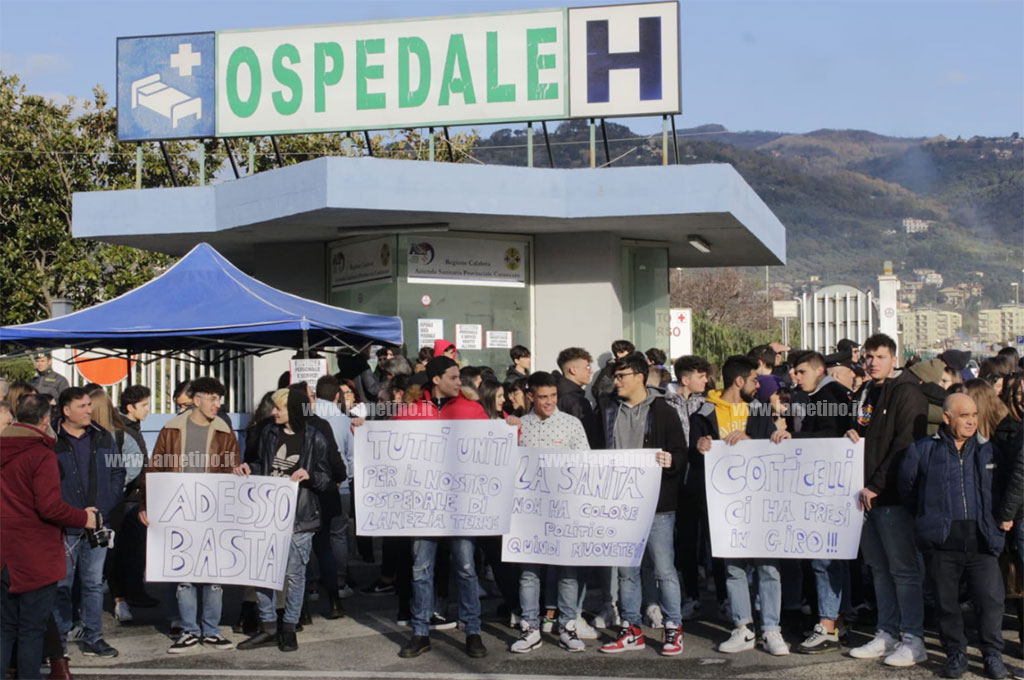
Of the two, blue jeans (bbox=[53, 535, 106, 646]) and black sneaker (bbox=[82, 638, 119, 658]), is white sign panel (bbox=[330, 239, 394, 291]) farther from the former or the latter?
black sneaker (bbox=[82, 638, 119, 658])

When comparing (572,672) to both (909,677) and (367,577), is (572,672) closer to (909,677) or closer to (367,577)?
(909,677)

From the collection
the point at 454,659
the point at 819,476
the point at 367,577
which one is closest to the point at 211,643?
the point at 454,659

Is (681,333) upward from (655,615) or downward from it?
upward

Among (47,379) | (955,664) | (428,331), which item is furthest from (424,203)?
(955,664)

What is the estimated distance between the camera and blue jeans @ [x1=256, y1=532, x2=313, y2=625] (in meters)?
9.01

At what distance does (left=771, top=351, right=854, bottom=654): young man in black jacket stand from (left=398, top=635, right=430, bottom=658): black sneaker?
8.48ft

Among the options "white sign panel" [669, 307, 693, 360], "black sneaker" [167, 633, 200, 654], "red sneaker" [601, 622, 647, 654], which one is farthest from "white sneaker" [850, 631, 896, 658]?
"white sign panel" [669, 307, 693, 360]

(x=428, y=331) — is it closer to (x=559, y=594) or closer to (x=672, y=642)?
(x=559, y=594)

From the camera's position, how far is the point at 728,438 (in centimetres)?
882

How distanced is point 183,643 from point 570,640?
2763 mm

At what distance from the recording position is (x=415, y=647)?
8758mm

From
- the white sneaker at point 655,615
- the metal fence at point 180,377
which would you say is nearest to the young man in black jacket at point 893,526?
the white sneaker at point 655,615

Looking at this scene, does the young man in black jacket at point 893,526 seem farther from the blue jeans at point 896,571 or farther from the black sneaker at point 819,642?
the black sneaker at point 819,642

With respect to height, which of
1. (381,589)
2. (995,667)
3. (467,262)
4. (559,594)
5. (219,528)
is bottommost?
(381,589)
